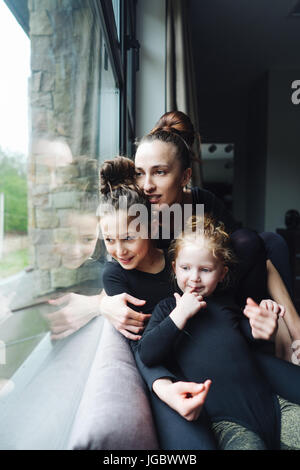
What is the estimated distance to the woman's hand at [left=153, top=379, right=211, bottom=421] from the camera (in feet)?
2.38

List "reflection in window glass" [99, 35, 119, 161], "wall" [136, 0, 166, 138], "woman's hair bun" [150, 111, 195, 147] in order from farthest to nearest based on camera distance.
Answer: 1. "wall" [136, 0, 166, 138]
2. "reflection in window glass" [99, 35, 119, 161]
3. "woman's hair bun" [150, 111, 195, 147]

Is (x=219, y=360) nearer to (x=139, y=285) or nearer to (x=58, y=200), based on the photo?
(x=139, y=285)

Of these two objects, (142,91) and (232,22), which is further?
(232,22)

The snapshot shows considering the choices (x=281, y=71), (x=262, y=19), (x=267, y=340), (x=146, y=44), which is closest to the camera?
(x=267, y=340)

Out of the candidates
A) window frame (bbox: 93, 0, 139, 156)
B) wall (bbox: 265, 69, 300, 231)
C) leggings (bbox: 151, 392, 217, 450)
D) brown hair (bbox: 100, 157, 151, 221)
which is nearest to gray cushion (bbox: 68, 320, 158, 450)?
leggings (bbox: 151, 392, 217, 450)

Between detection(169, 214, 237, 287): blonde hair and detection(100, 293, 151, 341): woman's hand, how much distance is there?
0.18 meters

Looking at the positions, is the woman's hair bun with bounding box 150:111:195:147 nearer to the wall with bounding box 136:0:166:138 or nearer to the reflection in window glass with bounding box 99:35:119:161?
the reflection in window glass with bounding box 99:35:119:161

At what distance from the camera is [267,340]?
0.97m

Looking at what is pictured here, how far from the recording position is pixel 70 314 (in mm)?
1188

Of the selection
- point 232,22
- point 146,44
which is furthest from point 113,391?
point 232,22

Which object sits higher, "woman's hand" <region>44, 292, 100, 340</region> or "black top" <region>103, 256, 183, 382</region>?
"black top" <region>103, 256, 183, 382</region>

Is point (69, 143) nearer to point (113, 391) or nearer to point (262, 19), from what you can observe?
point (113, 391)
